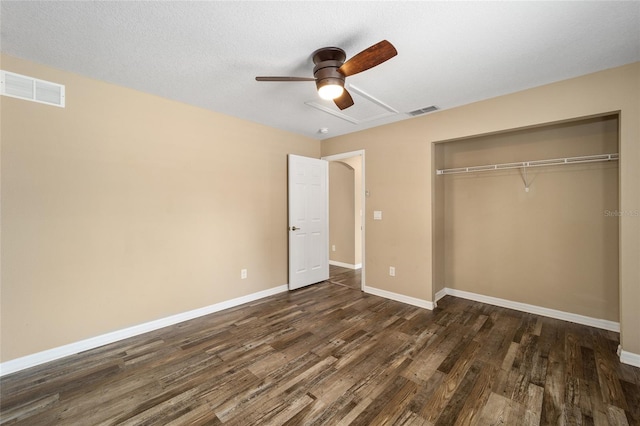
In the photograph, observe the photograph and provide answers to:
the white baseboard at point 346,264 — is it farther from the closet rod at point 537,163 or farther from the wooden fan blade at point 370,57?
the wooden fan blade at point 370,57

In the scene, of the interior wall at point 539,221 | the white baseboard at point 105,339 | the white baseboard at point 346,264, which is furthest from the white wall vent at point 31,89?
the white baseboard at point 346,264

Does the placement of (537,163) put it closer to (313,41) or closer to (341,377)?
(313,41)

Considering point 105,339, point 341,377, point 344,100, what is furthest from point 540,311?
point 105,339

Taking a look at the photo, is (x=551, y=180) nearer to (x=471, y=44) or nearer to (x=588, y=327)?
(x=588, y=327)

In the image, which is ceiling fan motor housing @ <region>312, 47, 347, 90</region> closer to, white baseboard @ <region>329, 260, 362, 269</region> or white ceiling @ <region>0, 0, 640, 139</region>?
white ceiling @ <region>0, 0, 640, 139</region>

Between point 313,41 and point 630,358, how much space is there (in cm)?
376

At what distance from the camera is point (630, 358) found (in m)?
2.25

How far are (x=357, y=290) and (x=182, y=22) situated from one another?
3.94 m

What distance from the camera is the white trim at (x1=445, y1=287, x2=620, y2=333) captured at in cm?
288

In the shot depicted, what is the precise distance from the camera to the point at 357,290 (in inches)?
169

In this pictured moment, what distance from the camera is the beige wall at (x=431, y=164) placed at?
2.27 metres

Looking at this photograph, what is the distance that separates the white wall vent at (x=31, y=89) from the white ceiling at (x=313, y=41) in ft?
0.58

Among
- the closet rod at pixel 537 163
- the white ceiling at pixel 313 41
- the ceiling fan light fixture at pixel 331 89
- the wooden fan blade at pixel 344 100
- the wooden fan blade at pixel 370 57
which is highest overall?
the white ceiling at pixel 313 41

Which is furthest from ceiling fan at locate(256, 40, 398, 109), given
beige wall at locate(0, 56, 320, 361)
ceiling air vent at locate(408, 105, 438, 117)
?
beige wall at locate(0, 56, 320, 361)
